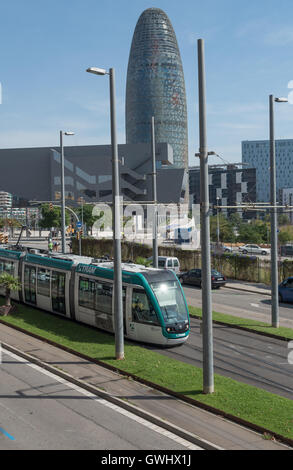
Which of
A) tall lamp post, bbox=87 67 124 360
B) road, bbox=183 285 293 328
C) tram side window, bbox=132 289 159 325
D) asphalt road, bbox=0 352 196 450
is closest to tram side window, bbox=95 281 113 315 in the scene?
tram side window, bbox=132 289 159 325

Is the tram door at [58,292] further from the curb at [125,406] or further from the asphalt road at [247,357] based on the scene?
the asphalt road at [247,357]

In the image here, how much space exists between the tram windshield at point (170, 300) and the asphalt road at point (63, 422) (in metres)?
4.86

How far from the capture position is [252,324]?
888 inches

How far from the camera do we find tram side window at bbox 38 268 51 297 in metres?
23.2

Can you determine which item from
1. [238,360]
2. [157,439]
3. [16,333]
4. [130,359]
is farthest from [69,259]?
[157,439]

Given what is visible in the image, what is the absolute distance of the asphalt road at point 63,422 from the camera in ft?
33.3

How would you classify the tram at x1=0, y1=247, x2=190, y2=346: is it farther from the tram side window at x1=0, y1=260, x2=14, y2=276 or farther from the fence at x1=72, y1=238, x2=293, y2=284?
the fence at x1=72, y1=238, x2=293, y2=284

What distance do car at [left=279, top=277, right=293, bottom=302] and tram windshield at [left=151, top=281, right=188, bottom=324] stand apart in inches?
598

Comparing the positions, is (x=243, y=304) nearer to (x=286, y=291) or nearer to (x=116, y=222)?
(x=286, y=291)

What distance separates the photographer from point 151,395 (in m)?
13.3

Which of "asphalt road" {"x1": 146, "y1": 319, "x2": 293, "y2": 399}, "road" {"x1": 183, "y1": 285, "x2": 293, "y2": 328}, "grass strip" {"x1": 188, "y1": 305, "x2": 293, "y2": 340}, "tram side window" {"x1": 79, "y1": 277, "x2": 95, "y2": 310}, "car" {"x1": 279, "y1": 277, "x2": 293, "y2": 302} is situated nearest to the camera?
"asphalt road" {"x1": 146, "y1": 319, "x2": 293, "y2": 399}

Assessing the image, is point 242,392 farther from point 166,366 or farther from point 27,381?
point 27,381

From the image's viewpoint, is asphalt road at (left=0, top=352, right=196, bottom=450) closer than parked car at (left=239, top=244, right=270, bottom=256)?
Yes
